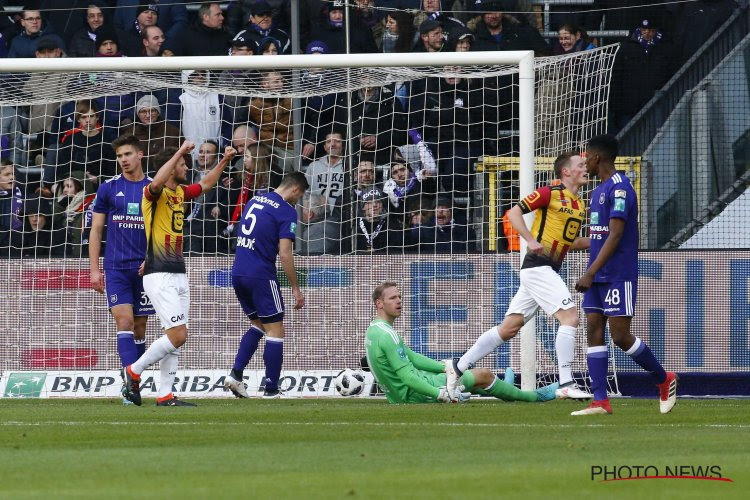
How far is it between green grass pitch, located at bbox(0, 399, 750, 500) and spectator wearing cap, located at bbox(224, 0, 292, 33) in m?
7.49

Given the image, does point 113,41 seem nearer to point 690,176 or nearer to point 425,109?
point 425,109

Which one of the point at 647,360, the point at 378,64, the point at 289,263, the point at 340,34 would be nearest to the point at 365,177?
the point at 378,64

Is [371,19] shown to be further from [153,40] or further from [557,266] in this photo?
[557,266]

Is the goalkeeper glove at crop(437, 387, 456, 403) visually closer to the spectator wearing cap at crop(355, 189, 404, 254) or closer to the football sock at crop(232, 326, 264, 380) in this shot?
the football sock at crop(232, 326, 264, 380)

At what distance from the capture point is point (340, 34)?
1797cm

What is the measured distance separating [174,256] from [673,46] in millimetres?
8755

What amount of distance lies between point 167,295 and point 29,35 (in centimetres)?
744

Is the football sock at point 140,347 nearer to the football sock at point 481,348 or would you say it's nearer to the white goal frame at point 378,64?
the white goal frame at point 378,64

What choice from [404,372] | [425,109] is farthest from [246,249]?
[425,109]

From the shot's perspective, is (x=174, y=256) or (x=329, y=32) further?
(x=329, y=32)

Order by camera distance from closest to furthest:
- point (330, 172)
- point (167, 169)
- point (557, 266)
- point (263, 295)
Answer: point (167, 169), point (557, 266), point (263, 295), point (330, 172)

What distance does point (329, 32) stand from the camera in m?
17.9

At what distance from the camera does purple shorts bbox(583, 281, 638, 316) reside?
10.8 m

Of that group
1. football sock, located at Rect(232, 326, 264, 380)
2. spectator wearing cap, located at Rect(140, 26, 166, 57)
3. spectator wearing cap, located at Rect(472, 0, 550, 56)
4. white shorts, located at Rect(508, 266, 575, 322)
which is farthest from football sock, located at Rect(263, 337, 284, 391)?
spectator wearing cap, located at Rect(472, 0, 550, 56)
